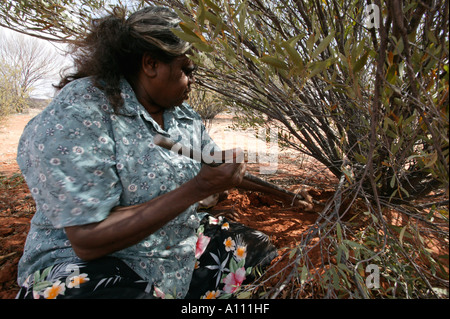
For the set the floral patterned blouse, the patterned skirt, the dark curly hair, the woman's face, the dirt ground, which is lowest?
the dirt ground

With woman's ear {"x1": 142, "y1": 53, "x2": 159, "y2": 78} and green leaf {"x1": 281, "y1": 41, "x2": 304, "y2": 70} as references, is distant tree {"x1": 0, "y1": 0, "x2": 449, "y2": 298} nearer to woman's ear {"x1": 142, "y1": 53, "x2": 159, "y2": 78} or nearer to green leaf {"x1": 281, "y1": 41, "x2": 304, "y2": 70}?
green leaf {"x1": 281, "y1": 41, "x2": 304, "y2": 70}

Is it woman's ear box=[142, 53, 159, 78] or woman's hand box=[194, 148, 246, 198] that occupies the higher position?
woman's ear box=[142, 53, 159, 78]

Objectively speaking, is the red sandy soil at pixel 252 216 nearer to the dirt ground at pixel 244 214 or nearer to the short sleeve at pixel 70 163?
the dirt ground at pixel 244 214

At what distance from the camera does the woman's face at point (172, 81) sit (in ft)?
4.39

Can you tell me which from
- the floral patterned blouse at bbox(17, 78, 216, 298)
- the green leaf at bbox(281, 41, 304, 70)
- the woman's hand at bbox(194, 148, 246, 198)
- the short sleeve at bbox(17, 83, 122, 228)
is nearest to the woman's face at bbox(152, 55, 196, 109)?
the floral patterned blouse at bbox(17, 78, 216, 298)

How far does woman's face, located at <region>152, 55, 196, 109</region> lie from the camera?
4.39 ft

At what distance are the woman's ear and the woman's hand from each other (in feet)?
1.71

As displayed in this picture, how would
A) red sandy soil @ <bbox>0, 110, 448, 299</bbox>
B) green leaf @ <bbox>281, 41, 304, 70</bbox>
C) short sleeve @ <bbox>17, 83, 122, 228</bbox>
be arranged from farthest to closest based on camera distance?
red sandy soil @ <bbox>0, 110, 448, 299</bbox>
short sleeve @ <bbox>17, 83, 122, 228</bbox>
green leaf @ <bbox>281, 41, 304, 70</bbox>

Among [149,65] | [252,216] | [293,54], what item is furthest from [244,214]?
[293,54]

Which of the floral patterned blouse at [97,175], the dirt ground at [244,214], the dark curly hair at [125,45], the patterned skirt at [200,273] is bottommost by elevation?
the dirt ground at [244,214]

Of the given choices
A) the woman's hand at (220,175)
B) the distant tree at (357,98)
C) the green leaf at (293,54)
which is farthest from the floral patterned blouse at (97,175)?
the green leaf at (293,54)

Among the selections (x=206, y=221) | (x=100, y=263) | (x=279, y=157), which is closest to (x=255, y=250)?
(x=206, y=221)

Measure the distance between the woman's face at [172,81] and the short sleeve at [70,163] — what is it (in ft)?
1.02

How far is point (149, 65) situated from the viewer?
4.40ft
